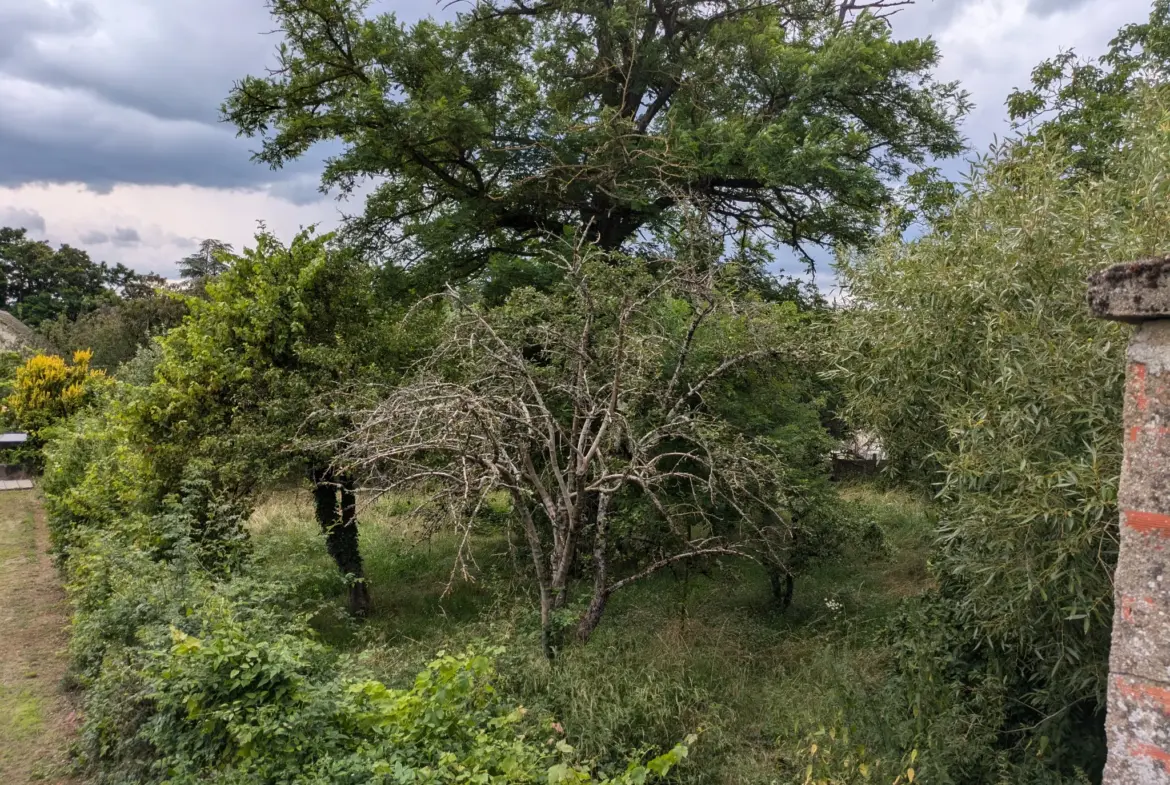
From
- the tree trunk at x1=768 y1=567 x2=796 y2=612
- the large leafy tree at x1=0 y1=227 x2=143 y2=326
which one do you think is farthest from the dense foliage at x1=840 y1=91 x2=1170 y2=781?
the large leafy tree at x1=0 y1=227 x2=143 y2=326

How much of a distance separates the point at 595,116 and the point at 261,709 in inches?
397

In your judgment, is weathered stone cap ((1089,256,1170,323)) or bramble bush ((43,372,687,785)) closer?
weathered stone cap ((1089,256,1170,323))

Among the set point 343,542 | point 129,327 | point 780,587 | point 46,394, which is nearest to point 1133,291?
point 780,587

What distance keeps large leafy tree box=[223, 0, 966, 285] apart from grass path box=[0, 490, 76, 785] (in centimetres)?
766

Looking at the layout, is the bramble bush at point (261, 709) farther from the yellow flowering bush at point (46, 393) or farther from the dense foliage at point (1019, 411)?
the yellow flowering bush at point (46, 393)

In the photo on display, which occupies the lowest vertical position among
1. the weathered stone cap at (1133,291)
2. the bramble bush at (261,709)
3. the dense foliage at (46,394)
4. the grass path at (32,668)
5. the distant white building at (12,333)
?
the grass path at (32,668)

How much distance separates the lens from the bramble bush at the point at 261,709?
14.0 feet

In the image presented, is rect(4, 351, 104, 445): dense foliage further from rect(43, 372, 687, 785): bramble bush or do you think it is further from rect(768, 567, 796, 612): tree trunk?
rect(768, 567, 796, 612): tree trunk

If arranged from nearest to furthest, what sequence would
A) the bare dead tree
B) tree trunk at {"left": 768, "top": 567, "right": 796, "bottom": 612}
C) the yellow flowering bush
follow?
the bare dead tree, tree trunk at {"left": 768, "top": 567, "right": 796, "bottom": 612}, the yellow flowering bush

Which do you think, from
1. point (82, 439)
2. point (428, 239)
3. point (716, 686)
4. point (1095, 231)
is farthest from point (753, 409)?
point (82, 439)

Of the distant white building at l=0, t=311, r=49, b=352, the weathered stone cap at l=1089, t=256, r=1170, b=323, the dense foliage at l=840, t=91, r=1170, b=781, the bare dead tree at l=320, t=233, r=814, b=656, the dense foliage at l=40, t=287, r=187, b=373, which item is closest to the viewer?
the weathered stone cap at l=1089, t=256, r=1170, b=323

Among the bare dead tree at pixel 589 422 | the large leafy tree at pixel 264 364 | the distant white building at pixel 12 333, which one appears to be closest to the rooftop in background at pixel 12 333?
the distant white building at pixel 12 333

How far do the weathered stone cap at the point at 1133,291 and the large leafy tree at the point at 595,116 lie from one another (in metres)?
8.12

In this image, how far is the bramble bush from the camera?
14.0 feet
